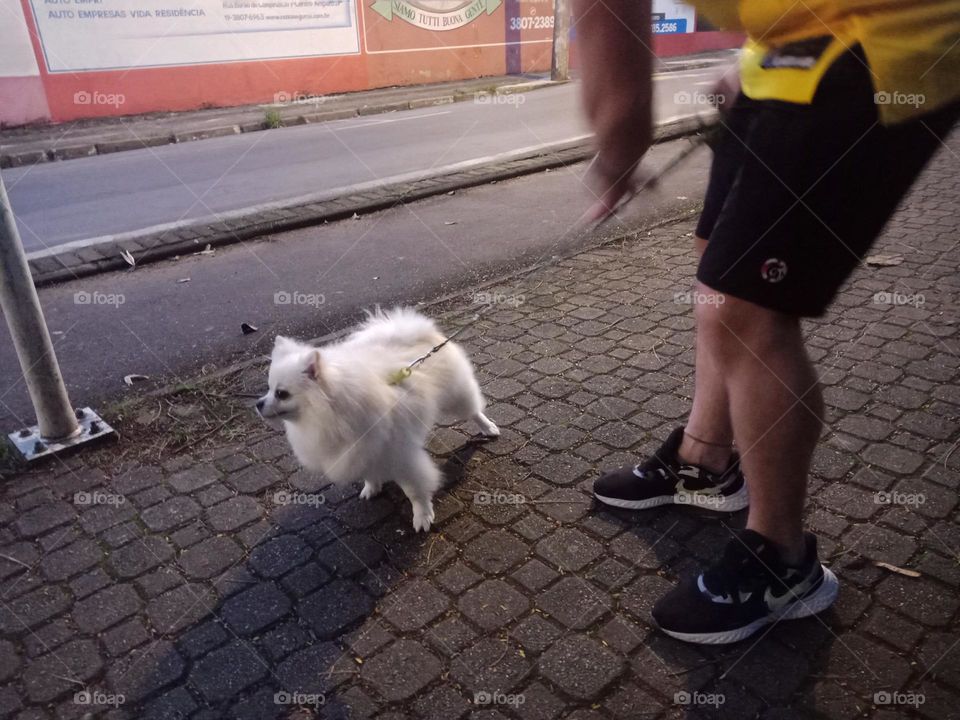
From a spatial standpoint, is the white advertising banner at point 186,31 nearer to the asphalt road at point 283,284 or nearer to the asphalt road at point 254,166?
the asphalt road at point 254,166

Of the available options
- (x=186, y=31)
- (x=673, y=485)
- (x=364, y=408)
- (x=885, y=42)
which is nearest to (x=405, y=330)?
(x=364, y=408)

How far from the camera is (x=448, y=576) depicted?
9.22 ft

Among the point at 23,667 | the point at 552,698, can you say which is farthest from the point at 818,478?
the point at 23,667

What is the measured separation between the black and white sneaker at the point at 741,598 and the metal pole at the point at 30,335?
10.0 ft

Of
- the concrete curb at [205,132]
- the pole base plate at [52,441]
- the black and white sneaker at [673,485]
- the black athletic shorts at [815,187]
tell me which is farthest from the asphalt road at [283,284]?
the concrete curb at [205,132]

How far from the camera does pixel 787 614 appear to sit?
2477mm

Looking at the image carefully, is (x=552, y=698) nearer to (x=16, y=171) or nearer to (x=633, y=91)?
(x=633, y=91)

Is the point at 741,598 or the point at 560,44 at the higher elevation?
the point at 560,44

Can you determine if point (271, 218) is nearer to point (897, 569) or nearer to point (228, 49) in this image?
point (897, 569)

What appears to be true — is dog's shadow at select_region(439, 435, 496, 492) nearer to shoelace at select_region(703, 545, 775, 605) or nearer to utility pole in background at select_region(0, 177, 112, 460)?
shoelace at select_region(703, 545, 775, 605)

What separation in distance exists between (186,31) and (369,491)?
17593 mm

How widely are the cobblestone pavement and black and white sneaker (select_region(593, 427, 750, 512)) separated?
0.07 meters

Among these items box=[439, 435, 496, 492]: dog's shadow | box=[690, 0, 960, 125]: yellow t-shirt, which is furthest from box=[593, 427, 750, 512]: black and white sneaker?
box=[690, 0, 960, 125]: yellow t-shirt

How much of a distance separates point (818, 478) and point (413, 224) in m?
5.29
